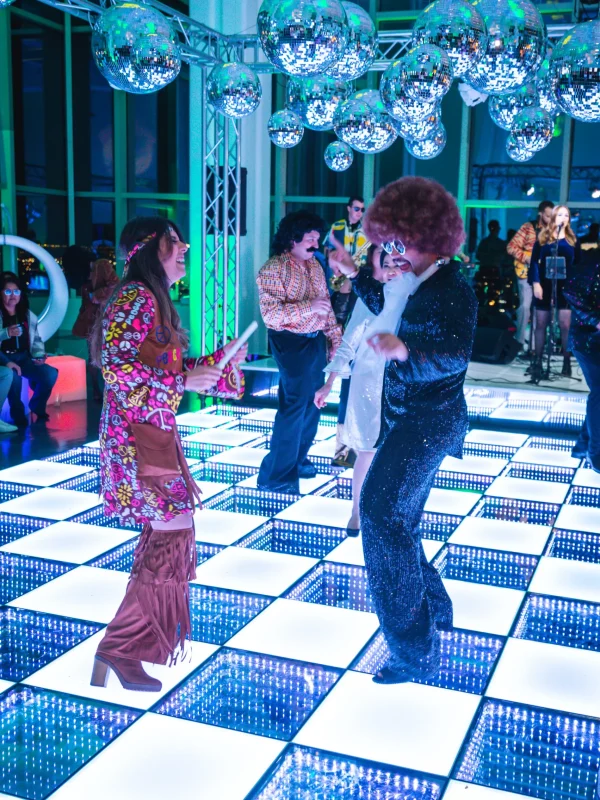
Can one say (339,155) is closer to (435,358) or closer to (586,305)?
(586,305)

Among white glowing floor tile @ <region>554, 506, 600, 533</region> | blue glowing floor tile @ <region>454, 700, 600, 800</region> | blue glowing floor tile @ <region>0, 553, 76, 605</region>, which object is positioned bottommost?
blue glowing floor tile @ <region>454, 700, 600, 800</region>

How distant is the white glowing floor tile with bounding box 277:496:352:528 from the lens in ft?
14.5

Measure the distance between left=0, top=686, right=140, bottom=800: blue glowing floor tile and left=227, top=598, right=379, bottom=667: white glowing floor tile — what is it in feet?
1.97

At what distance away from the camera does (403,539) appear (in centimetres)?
266

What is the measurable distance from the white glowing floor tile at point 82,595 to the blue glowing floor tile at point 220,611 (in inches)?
12.3

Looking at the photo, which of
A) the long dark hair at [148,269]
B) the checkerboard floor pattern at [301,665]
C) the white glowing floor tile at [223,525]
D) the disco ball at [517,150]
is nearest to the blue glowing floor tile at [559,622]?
the checkerboard floor pattern at [301,665]

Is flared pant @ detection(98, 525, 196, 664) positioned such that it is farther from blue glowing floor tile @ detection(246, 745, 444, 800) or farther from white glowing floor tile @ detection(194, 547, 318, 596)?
white glowing floor tile @ detection(194, 547, 318, 596)

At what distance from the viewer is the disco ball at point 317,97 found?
18.2 ft

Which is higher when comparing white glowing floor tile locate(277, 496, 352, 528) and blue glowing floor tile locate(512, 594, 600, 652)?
white glowing floor tile locate(277, 496, 352, 528)

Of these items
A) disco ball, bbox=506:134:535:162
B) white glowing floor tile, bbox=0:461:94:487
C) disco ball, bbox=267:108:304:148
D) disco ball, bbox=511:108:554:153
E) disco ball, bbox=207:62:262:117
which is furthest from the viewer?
disco ball, bbox=267:108:304:148

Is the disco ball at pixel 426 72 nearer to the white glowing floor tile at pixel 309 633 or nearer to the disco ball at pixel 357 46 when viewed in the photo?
the disco ball at pixel 357 46

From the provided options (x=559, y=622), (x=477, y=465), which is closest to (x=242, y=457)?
(x=477, y=465)

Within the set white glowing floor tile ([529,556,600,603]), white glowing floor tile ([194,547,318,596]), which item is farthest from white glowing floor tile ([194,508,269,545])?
white glowing floor tile ([529,556,600,603])

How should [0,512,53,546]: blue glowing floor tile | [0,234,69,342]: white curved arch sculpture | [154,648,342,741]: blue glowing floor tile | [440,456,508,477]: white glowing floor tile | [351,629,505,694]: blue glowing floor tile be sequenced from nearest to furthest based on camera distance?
[154,648,342,741]: blue glowing floor tile
[351,629,505,694]: blue glowing floor tile
[0,512,53,546]: blue glowing floor tile
[440,456,508,477]: white glowing floor tile
[0,234,69,342]: white curved arch sculpture
